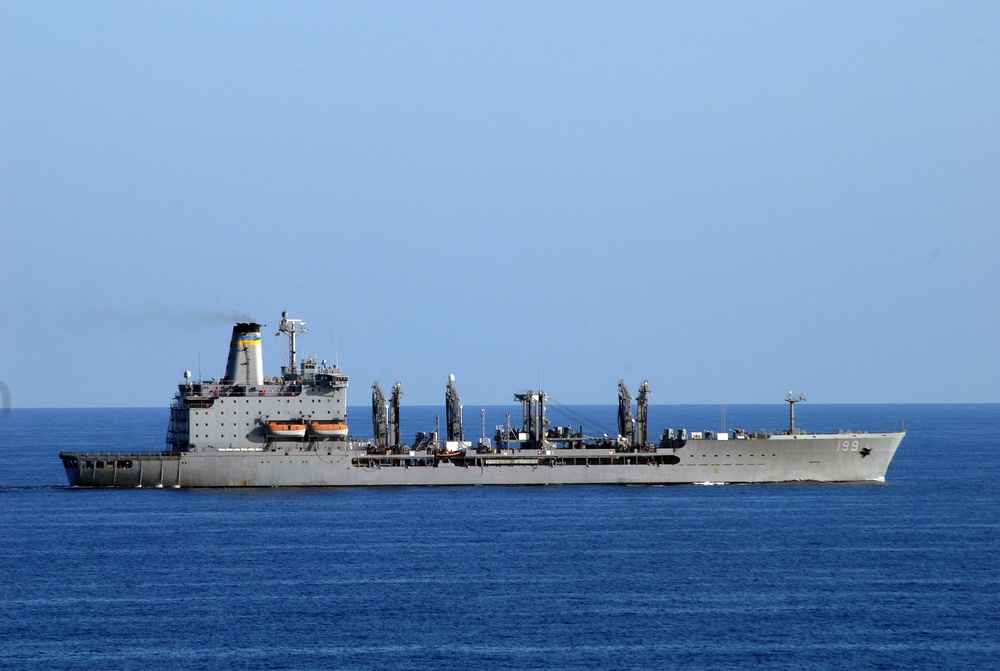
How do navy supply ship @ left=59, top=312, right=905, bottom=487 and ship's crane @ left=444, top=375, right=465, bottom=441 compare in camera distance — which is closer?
navy supply ship @ left=59, top=312, right=905, bottom=487

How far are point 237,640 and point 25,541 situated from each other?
67.6 ft

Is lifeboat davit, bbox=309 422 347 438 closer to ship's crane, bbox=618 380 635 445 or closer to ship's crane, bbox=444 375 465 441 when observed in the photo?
ship's crane, bbox=444 375 465 441

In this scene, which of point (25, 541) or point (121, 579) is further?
point (25, 541)

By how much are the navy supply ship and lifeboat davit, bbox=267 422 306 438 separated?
0.16 ft

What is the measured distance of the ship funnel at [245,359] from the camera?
68125 mm

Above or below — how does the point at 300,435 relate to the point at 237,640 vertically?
above

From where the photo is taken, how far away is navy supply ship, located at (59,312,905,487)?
67.2 m

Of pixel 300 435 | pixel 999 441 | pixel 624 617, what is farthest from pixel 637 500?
pixel 999 441

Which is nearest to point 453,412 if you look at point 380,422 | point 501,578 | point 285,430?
point 380,422

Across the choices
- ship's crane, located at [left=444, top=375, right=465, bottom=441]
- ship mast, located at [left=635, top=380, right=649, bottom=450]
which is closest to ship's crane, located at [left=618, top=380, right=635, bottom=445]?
ship mast, located at [left=635, top=380, right=649, bottom=450]

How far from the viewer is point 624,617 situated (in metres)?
39.9

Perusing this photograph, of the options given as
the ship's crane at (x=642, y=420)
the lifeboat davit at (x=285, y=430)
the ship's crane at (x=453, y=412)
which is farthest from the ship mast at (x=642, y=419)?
the lifeboat davit at (x=285, y=430)

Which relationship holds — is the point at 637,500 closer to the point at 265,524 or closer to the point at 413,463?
the point at 413,463

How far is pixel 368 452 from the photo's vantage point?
229 feet
